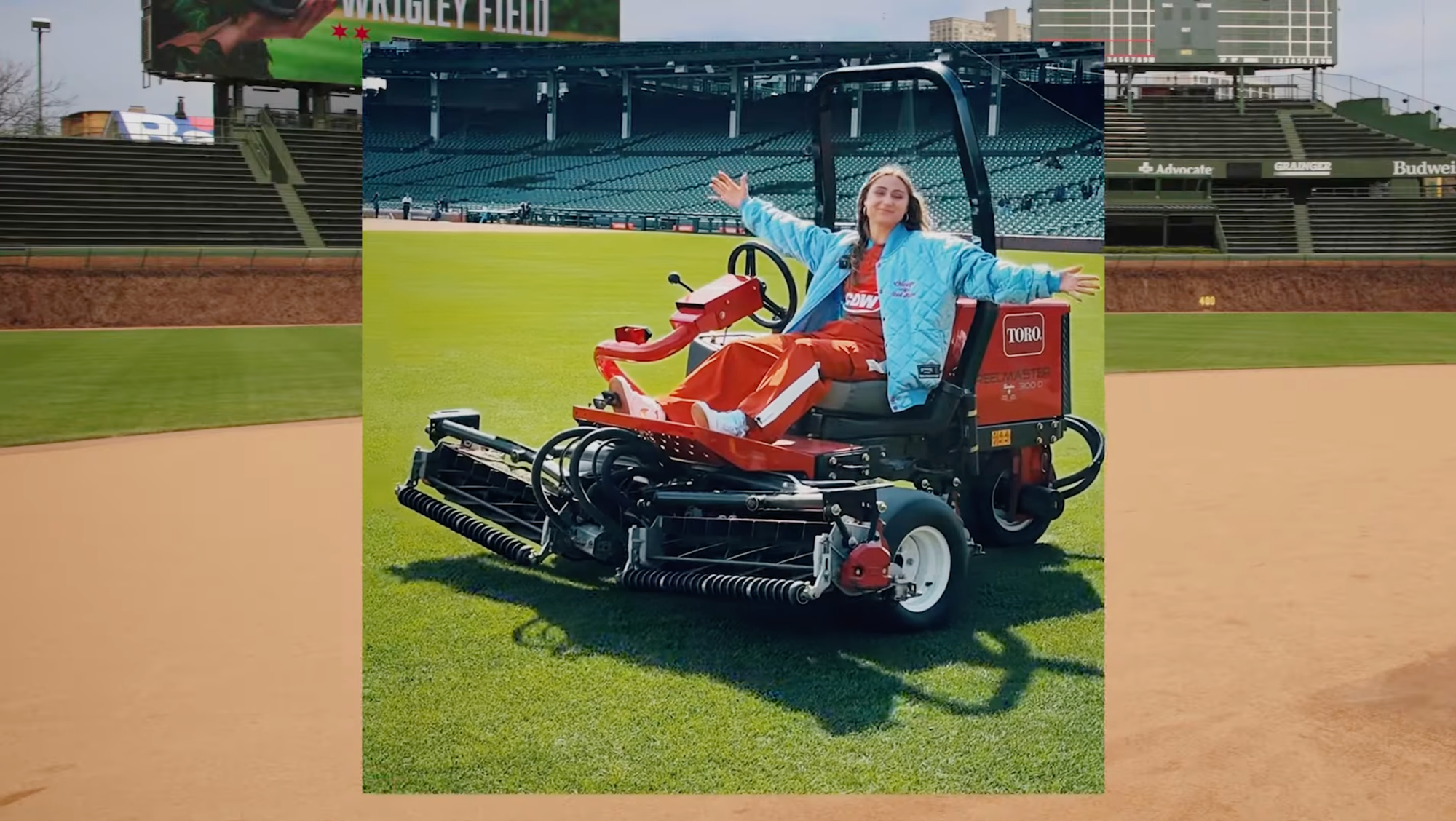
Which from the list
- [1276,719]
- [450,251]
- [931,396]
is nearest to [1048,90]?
[931,396]

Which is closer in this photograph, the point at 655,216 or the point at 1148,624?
the point at 655,216

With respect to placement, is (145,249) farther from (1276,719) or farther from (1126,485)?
(1276,719)

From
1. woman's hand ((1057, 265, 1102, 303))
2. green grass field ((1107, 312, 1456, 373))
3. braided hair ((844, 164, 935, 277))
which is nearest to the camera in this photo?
woman's hand ((1057, 265, 1102, 303))

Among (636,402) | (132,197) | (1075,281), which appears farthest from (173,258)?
(1075,281)

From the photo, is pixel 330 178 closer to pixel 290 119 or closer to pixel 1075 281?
pixel 290 119

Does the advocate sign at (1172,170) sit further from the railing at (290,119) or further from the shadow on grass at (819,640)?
the shadow on grass at (819,640)

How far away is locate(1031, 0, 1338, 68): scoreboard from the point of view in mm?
56031

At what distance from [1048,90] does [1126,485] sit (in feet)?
34.4

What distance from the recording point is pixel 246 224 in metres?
39.7

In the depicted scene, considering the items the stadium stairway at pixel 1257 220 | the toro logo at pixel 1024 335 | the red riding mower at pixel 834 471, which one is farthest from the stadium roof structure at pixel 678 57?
the stadium stairway at pixel 1257 220

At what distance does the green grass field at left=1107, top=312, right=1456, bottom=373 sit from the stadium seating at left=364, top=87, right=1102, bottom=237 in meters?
20.9

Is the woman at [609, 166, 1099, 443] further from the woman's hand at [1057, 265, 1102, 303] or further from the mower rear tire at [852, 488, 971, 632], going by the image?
the mower rear tire at [852, 488, 971, 632]

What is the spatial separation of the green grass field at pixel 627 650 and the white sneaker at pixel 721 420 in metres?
0.34

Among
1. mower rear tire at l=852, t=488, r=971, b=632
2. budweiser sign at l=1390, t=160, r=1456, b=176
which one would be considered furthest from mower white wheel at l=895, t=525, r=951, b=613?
budweiser sign at l=1390, t=160, r=1456, b=176
